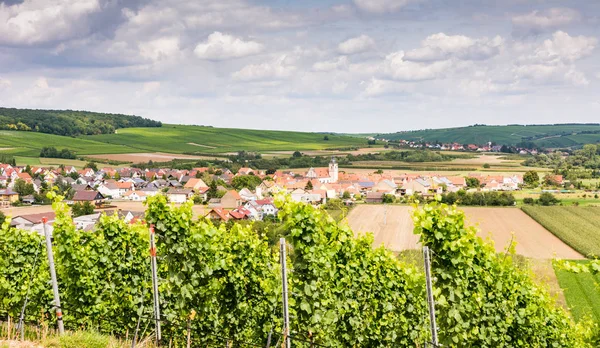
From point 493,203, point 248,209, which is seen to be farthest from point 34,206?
point 493,203

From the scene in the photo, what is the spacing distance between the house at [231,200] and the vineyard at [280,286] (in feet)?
219

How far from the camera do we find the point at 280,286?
12.6 meters

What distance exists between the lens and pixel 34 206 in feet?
249

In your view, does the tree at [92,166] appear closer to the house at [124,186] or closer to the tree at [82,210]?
the house at [124,186]

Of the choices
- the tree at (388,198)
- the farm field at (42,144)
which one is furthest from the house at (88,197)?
the farm field at (42,144)

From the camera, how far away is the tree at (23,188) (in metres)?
82.0

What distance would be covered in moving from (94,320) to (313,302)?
5.69 m

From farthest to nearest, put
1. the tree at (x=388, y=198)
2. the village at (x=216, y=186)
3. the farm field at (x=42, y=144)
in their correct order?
the farm field at (x=42, y=144) < the tree at (x=388, y=198) < the village at (x=216, y=186)

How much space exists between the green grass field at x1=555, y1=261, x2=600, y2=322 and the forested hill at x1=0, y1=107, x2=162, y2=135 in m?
154

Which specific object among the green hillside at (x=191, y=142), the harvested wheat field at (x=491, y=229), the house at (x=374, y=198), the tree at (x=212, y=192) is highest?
the green hillside at (x=191, y=142)

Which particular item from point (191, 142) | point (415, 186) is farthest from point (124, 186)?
point (191, 142)

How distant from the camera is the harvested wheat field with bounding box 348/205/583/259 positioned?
47.8m

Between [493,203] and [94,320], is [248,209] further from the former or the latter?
[94,320]

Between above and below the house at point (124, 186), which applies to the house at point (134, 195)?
below
